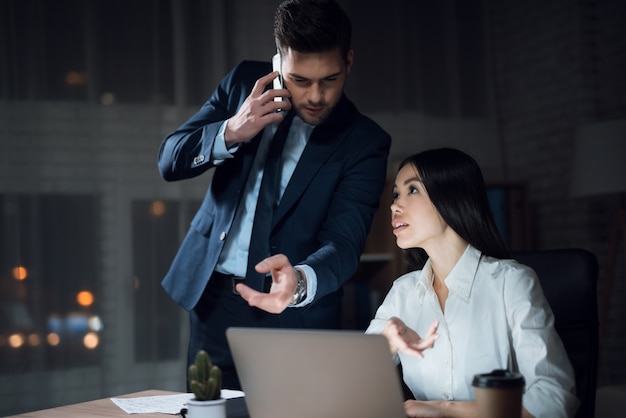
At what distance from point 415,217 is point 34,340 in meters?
2.45

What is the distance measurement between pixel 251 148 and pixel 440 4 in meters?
2.91

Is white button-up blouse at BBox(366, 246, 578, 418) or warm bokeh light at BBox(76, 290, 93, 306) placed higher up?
white button-up blouse at BBox(366, 246, 578, 418)

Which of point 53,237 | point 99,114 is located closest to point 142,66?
point 99,114

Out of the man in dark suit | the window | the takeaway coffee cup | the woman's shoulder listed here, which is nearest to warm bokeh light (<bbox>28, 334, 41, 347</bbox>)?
the window

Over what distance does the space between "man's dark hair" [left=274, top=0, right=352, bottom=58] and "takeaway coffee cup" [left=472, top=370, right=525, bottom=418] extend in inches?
41.8

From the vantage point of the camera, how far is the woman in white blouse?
5.24 ft

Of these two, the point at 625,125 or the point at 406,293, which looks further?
the point at 625,125

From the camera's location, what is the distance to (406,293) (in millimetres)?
1865

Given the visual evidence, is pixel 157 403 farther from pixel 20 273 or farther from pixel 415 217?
pixel 20 273

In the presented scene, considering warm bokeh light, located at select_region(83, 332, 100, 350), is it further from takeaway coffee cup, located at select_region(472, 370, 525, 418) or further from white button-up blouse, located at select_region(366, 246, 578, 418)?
takeaway coffee cup, located at select_region(472, 370, 525, 418)

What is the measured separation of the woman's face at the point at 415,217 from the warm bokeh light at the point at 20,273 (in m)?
2.38

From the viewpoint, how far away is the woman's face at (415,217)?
5.75ft

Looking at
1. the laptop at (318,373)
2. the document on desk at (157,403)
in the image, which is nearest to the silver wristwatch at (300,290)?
the document on desk at (157,403)

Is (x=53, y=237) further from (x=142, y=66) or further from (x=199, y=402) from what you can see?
(x=199, y=402)
